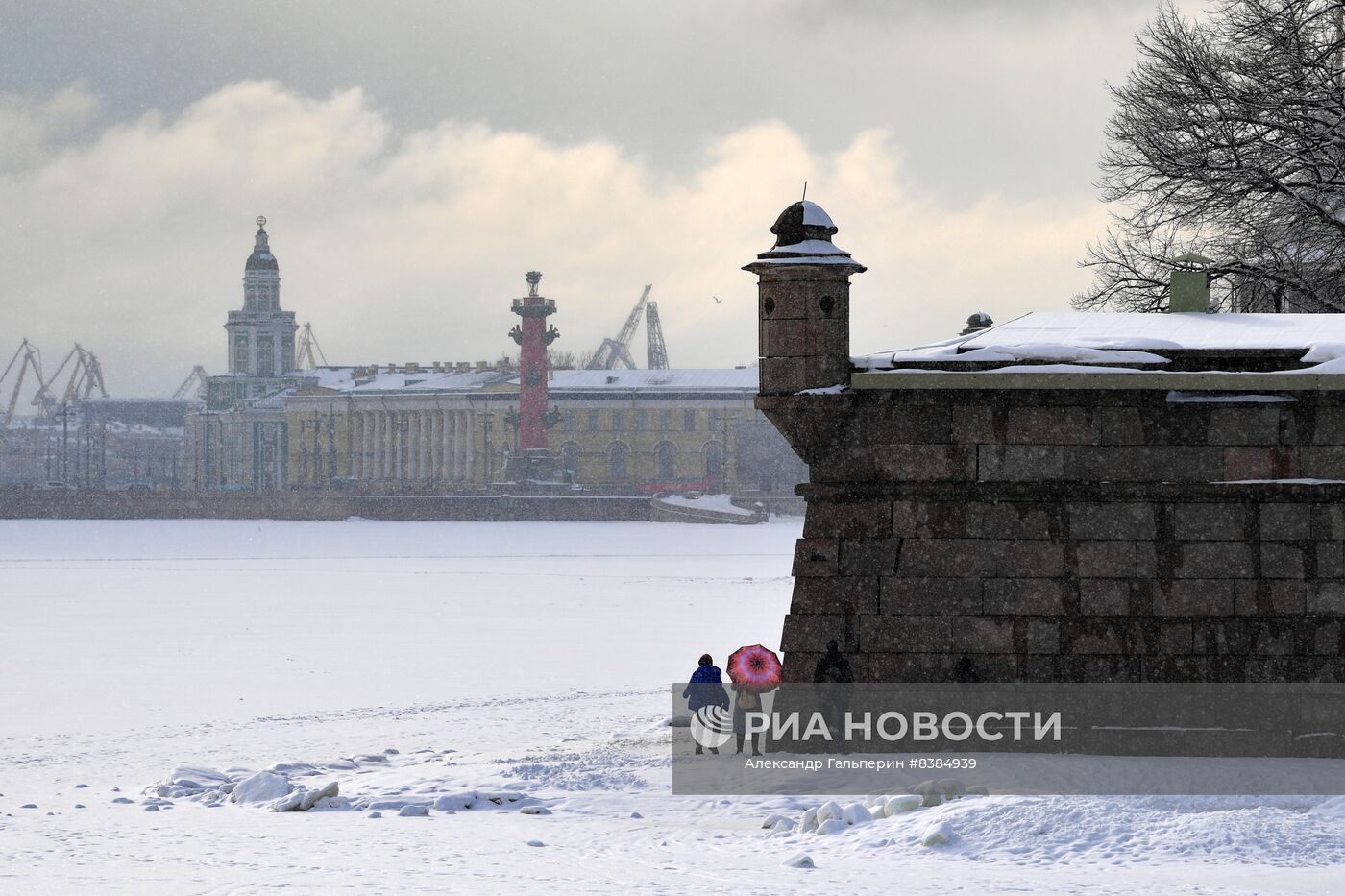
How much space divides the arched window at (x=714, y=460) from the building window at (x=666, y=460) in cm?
184

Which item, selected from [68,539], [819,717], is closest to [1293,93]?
[819,717]

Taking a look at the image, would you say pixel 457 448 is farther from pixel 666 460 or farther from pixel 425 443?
pixel 666 460

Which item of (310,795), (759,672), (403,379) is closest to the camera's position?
(310,795)

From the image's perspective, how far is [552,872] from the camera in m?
8.52

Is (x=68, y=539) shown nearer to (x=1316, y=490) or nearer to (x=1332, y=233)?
(x=1332, y=233)

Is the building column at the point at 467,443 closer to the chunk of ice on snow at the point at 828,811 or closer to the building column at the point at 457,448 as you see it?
the building column at the point at 457,448

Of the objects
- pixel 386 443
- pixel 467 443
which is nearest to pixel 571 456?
pixel 467 443

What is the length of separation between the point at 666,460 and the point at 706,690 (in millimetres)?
88131

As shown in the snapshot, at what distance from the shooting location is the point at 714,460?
3930 inches

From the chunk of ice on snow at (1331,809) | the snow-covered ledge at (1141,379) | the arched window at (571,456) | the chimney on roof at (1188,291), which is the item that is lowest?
the chunk of ice on snow at (1331,809)

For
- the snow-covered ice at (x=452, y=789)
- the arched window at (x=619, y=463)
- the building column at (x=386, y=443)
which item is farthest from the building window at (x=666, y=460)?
the snow-covered ice at (x=452, y=789)

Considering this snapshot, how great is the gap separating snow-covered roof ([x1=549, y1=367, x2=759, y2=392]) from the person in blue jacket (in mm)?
86873

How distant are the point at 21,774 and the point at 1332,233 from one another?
44.0 ft

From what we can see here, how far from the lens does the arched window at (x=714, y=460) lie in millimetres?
99438
